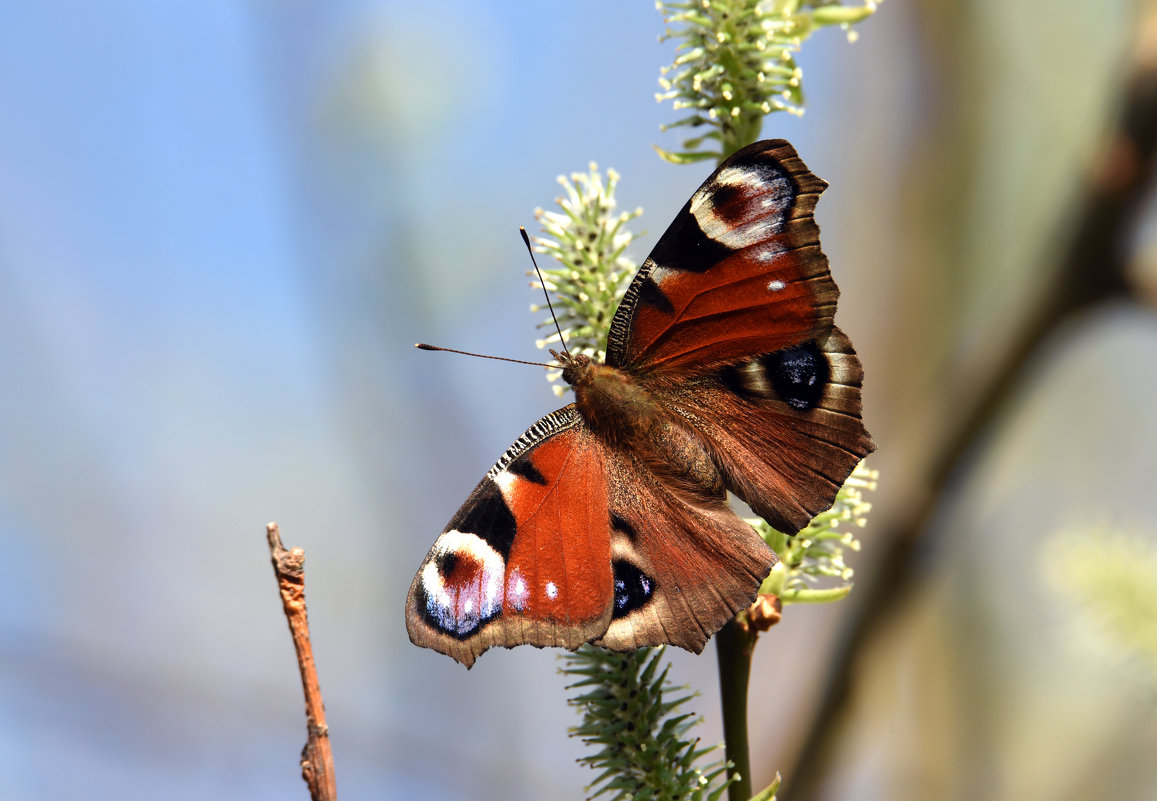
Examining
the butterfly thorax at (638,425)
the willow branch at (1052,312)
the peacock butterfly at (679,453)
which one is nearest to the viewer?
the peacock butterfly at (679,453)

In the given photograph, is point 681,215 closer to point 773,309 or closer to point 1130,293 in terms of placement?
point 773,309

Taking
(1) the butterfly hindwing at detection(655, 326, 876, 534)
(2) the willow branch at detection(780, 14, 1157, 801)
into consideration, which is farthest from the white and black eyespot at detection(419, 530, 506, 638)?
(2) the willow branch at detection(780, 14, 1157, 801)

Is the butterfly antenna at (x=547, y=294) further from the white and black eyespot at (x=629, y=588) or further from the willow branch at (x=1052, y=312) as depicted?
the willow branch at (x=1052, y=312)

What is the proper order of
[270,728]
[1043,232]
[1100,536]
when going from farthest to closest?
1. [270,728]
2. [1043,232]
3. [1100,536]

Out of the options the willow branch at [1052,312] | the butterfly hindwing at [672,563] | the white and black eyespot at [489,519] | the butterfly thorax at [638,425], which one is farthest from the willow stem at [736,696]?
the willow branch at [1052,312]

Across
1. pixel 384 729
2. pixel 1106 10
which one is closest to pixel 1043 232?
Result: pixel 1106 10

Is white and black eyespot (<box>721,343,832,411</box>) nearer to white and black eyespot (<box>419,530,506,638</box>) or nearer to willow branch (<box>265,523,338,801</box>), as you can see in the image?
white and black eyespot (<box>419,530,506,638</box>)

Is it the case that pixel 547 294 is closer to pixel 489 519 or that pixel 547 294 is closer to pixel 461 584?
pixel 489 519
